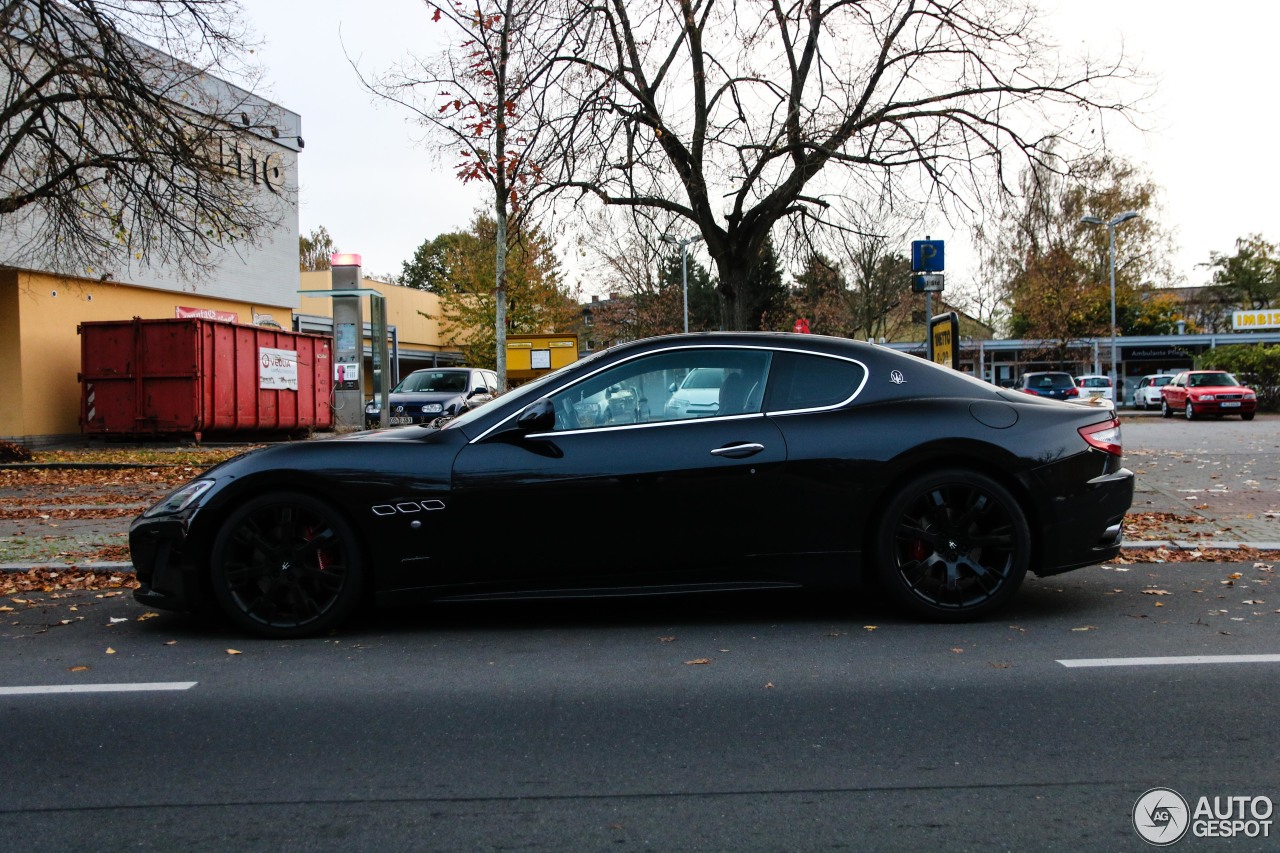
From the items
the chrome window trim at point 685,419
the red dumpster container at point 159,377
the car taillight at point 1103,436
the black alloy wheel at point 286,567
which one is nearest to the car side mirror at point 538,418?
the chrome window trim at point 685,419

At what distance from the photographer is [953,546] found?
5359 millimetres

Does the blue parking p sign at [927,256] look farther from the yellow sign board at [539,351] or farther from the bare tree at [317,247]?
the bare tree at [317,247]

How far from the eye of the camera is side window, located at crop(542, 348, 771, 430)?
534cm

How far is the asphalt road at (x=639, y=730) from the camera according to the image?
121 inches

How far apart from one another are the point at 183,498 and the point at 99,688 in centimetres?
109

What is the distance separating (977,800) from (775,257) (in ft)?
50.0

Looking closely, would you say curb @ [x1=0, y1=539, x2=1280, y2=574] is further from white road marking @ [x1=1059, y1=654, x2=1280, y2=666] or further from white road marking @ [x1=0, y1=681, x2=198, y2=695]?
white road marking @ [x1=0, y1=681, x2=198, y2=695]

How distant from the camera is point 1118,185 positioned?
4866cm

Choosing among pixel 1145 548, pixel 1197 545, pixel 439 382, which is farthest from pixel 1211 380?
pixel 1145 548

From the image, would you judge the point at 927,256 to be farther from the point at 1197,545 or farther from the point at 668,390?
the point at 668,390

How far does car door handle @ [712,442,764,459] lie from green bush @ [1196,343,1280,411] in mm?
35982

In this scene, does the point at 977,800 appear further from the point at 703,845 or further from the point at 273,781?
the point at 273,781

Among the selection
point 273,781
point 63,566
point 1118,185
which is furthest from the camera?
point 1118,185

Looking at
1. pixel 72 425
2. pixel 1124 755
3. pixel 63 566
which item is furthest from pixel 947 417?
pixel 72 425
